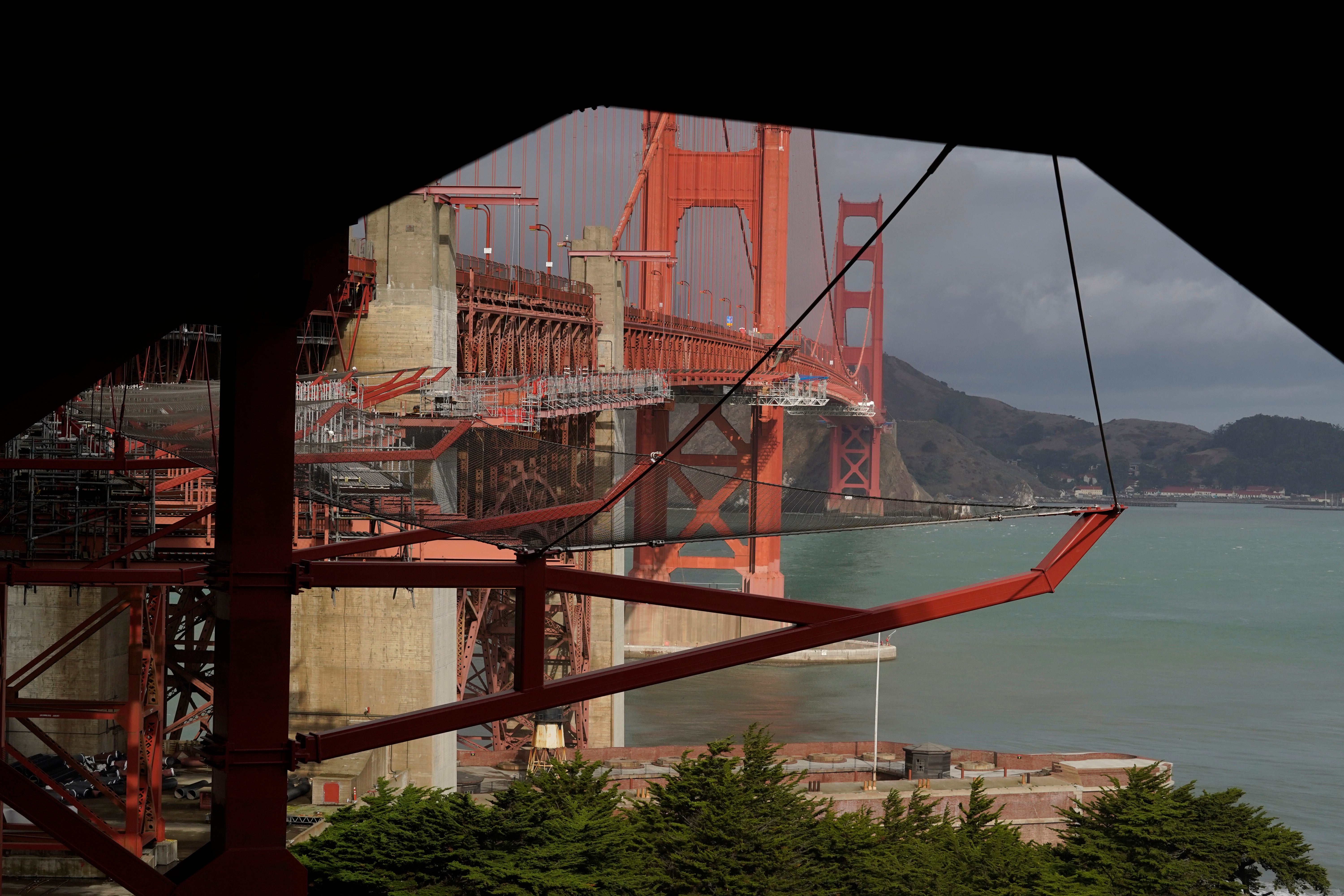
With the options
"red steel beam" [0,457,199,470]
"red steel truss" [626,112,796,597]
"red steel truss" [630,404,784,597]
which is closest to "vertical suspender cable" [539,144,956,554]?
"red steel beam" [0,457,199,470]

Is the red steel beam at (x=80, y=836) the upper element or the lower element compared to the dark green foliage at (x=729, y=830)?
upper

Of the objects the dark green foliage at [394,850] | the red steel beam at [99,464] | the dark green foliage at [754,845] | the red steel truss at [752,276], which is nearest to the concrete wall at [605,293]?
the red steel truss at [752,276]

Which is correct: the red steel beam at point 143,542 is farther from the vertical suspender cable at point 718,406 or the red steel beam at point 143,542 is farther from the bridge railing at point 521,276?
the bridge railing at point 521,276

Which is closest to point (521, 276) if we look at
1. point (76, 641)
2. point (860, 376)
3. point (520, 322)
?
point (520, 322)

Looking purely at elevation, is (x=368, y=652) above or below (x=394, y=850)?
above

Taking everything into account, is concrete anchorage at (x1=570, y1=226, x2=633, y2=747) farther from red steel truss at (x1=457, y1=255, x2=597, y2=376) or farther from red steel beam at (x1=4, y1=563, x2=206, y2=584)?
red steel beam at (x1=4, y1=563, x2=206, y2=584)

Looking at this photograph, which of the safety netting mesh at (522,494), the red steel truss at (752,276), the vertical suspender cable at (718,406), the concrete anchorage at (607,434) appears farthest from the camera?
the red steel truss at (752,276)

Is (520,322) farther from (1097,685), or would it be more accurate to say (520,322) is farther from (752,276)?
(752,276)
